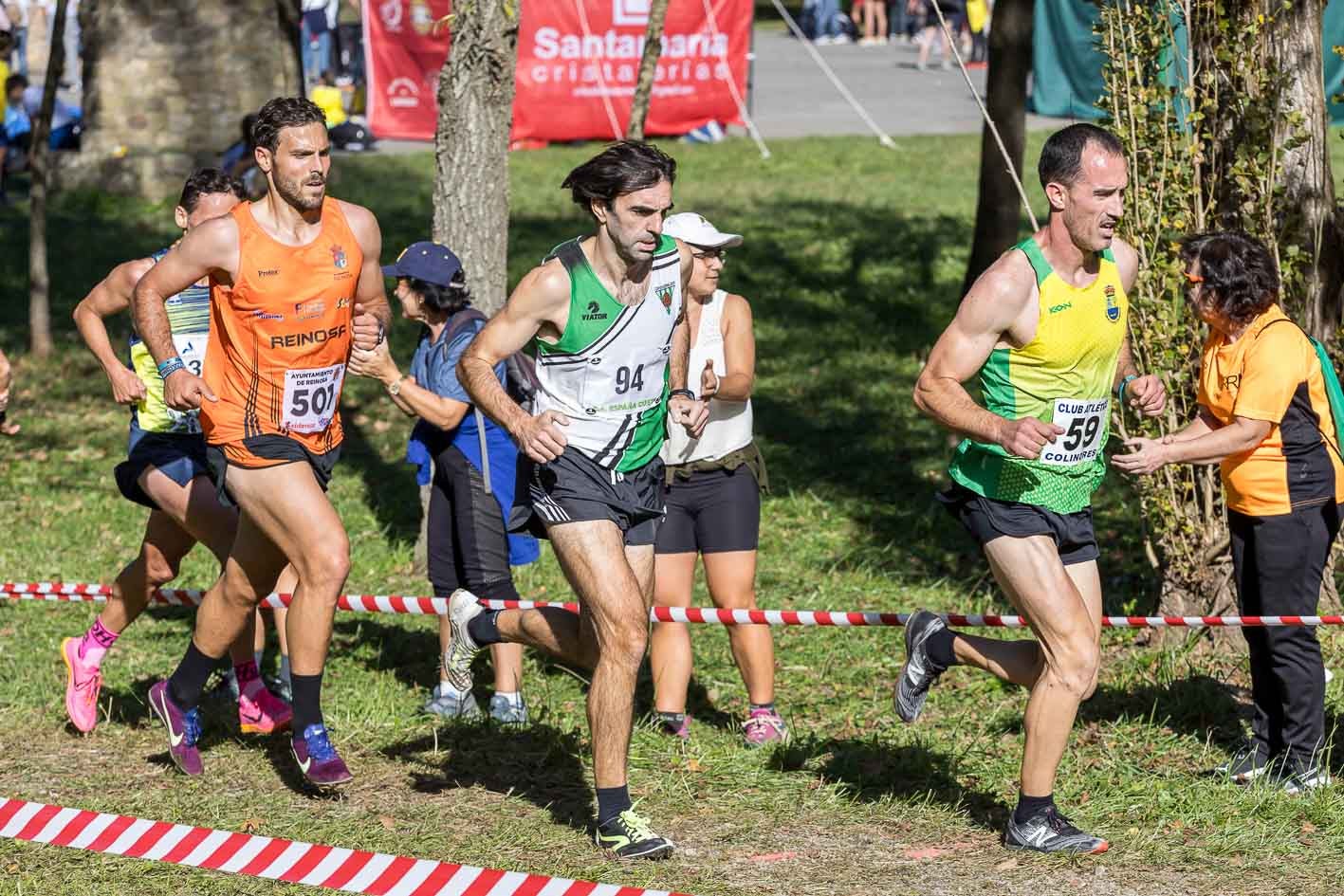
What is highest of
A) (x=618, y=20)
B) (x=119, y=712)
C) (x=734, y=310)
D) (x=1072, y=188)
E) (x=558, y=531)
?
(x=618, y=20)

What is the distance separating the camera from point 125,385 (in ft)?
20.2

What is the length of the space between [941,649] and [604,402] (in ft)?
4.51

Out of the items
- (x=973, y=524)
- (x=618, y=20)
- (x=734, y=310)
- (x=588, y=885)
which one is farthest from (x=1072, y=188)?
(x=618, y=20)

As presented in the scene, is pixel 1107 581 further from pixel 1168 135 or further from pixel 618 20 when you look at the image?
pixel 618 20

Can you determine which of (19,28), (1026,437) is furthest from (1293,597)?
(19,28)

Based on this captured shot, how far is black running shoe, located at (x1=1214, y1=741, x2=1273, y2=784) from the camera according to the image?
6141 mm

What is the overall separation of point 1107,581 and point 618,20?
16711 millimetres

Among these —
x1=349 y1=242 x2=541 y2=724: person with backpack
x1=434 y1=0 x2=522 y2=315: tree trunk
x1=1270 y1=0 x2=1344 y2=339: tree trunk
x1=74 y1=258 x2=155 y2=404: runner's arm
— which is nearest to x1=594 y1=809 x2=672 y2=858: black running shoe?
x1=349 y1=242 x2=541 y2=724: person with backpack

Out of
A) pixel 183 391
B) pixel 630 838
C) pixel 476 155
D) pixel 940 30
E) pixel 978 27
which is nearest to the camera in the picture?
pixel 630 838

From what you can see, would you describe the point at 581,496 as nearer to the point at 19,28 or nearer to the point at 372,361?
the point at 372,361

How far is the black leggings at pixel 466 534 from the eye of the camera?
23.2ft

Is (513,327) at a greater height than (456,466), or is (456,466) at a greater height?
(513,327)

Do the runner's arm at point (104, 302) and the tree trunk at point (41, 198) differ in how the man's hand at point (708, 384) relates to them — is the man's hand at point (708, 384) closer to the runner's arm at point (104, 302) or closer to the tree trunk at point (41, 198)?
the runner's arm at point (104, 302)

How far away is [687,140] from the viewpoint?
24.4 m
